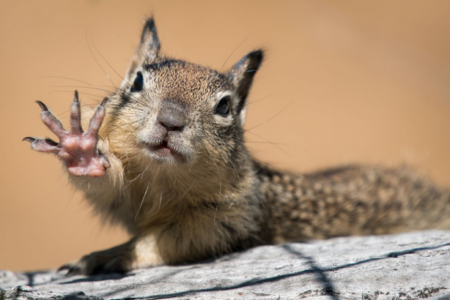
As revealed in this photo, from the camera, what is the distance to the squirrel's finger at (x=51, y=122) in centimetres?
340

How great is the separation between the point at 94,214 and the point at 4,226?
297 inches

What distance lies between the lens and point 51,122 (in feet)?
11.2

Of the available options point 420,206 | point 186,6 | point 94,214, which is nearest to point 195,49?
point 186,6

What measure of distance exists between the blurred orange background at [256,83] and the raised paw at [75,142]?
770 centimetres

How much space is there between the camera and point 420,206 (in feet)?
21.7

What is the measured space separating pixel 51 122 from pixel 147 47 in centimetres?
214

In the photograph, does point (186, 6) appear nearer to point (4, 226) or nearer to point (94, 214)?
point (4, 226)

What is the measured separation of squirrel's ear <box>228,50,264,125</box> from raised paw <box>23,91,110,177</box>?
6.71 ft

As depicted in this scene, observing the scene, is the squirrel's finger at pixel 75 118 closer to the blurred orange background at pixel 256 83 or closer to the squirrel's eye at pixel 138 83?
the squirrel's eye at pixel 138 83

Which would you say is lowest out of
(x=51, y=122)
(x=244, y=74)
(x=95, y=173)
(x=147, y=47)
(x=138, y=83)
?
(x=95, y=173)

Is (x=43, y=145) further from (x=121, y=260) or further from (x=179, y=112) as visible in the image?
(x=121, y=260)

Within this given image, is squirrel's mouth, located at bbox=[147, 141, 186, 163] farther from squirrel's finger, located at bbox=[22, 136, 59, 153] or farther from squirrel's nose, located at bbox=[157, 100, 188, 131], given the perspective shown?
squirrel's finger, located at bbox=[22, 136, 59, 153]

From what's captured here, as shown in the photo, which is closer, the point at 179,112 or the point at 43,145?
the point at 43,145

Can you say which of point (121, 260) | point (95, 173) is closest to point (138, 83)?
point (95, 173)
